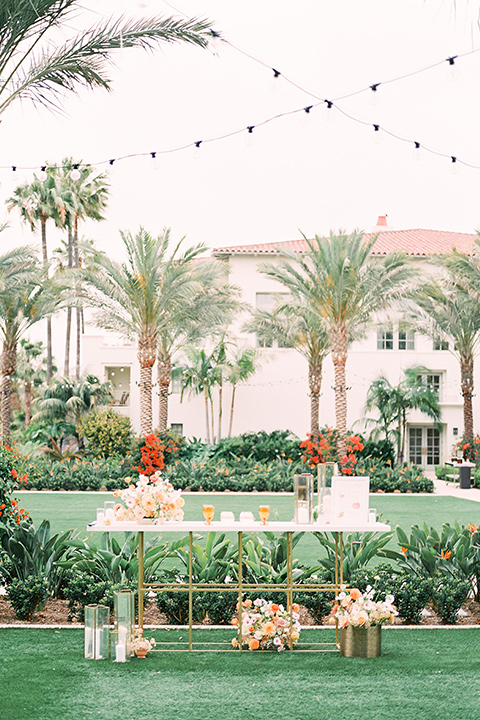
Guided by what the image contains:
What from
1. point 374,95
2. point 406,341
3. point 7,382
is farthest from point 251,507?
point 406,341

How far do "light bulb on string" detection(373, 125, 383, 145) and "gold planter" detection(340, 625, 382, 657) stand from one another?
6061mm

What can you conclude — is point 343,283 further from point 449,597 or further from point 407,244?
point 407,244

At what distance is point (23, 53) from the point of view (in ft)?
33.4

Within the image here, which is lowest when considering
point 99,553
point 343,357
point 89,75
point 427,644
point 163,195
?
point 427,644

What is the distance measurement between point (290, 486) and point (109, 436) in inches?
274

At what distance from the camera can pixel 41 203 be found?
120 feet

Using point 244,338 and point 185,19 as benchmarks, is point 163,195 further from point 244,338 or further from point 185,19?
point 185,19

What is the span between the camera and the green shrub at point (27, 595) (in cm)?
706

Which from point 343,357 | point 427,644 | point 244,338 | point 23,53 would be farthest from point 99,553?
point 244,338

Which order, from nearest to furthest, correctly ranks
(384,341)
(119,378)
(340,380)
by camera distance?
(340,380) → (384,341) → (119,378)

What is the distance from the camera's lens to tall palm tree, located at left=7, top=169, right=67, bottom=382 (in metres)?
36.2

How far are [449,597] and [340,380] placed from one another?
17.0m

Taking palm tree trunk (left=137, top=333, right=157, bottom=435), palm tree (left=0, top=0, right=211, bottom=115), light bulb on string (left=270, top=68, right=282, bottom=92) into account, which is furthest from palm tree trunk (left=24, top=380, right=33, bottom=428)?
light bulb on string (left=270, top=68, right=282, bottom=92)

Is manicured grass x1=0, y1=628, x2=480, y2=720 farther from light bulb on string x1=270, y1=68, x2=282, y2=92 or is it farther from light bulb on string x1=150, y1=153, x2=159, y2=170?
light bulb on string x1=150, y1=153, x2=159, y2=170
